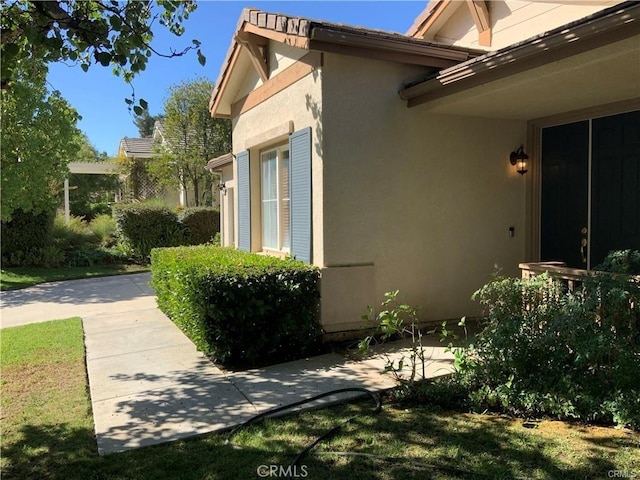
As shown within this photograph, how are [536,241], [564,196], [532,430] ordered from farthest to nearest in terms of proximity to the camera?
1. [536,241]
2. [564,196]
3. [532,430]

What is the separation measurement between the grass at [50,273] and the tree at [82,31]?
31.4 feet

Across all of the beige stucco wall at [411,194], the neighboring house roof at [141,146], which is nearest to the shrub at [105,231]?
the neighboring house roof at [141,146]

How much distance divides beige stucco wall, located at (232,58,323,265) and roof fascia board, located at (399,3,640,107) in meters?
1.29

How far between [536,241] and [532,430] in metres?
4.23

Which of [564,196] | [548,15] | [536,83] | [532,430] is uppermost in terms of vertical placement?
[548,15]

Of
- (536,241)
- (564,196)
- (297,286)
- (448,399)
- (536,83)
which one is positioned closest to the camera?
(448,399)

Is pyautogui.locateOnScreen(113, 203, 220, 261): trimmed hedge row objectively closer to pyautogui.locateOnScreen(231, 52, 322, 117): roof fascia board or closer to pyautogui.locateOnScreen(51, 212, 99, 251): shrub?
pyautogui.locateOnScreen(51, 212, 99, 251): shrub

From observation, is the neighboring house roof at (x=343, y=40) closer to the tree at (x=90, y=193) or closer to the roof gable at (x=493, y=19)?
the roof gable at (x=493, y=19)

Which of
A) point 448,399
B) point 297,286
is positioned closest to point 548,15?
point 297,286

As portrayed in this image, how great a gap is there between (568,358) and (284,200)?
477 centimetres

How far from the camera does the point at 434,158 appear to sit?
6793 mm

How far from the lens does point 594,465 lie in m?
3.17

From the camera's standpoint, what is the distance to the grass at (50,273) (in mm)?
12586

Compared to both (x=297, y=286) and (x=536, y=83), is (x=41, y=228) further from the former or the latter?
(x=536, y=83)
